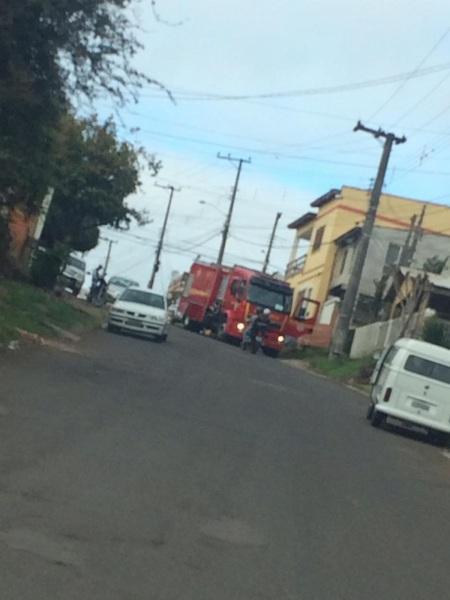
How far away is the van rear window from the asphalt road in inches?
79.1

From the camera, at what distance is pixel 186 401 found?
2009cm

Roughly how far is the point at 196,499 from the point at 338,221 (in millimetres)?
62091

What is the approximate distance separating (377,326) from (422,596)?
39186 millimetres

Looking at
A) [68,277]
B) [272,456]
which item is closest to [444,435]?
[272,456]

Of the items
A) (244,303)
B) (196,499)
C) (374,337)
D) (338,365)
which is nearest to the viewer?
(196,499)

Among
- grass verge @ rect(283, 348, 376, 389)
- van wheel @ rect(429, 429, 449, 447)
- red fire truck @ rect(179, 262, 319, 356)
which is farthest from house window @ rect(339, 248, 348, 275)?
van wheel @ rect(429, 429, 449, 447)

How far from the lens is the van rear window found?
23.6 meters

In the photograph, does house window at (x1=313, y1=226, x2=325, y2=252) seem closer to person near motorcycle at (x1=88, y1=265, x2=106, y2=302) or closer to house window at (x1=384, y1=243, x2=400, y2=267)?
house window at (x1=384, y1=243, x2=400, y2=267)

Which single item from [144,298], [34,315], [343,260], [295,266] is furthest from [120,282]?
[34,315]

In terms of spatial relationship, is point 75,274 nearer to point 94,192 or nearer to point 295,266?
A: point 94,192

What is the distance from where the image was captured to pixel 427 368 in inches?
932

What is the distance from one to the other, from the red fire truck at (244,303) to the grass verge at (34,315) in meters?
11.3

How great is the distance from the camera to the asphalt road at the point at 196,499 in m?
8.48

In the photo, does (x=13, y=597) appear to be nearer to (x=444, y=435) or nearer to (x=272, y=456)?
(x=272, y=456)
